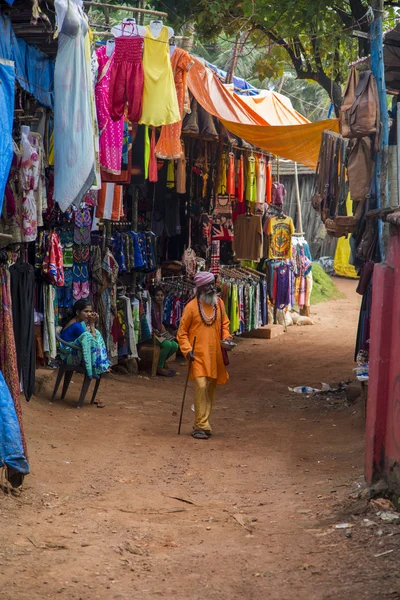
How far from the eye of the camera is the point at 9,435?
6129 mm

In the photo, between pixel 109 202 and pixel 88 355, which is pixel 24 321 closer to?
pixel 88 355

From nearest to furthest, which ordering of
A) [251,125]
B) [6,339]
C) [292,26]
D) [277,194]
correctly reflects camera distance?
[6,339]
[251,125]
[292,26]
[277,194]

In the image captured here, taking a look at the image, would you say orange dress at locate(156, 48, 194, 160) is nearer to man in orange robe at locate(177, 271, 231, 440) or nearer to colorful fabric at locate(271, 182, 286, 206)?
man in orange robe at locate(177, 271, 231, 440)

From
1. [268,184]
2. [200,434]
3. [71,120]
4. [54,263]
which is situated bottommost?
[200,434]

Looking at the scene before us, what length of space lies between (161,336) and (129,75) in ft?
16.5

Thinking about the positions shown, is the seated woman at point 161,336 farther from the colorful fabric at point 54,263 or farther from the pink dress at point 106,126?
the pink dress at point 106,126

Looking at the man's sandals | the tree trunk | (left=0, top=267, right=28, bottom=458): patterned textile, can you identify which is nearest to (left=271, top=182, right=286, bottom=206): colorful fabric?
the tree trunk

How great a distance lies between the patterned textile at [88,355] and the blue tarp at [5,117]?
4189 millimetres

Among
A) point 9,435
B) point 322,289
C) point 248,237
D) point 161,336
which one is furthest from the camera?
point 322,289

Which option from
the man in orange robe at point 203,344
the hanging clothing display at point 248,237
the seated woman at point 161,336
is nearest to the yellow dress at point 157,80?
the man in orange robe at point 203,344

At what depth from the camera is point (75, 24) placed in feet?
24.3

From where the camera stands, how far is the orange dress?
422 inches

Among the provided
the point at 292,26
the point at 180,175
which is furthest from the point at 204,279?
A: the point at 292,26

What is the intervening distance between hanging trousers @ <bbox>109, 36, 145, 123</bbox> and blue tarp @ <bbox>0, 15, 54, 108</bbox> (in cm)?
99
